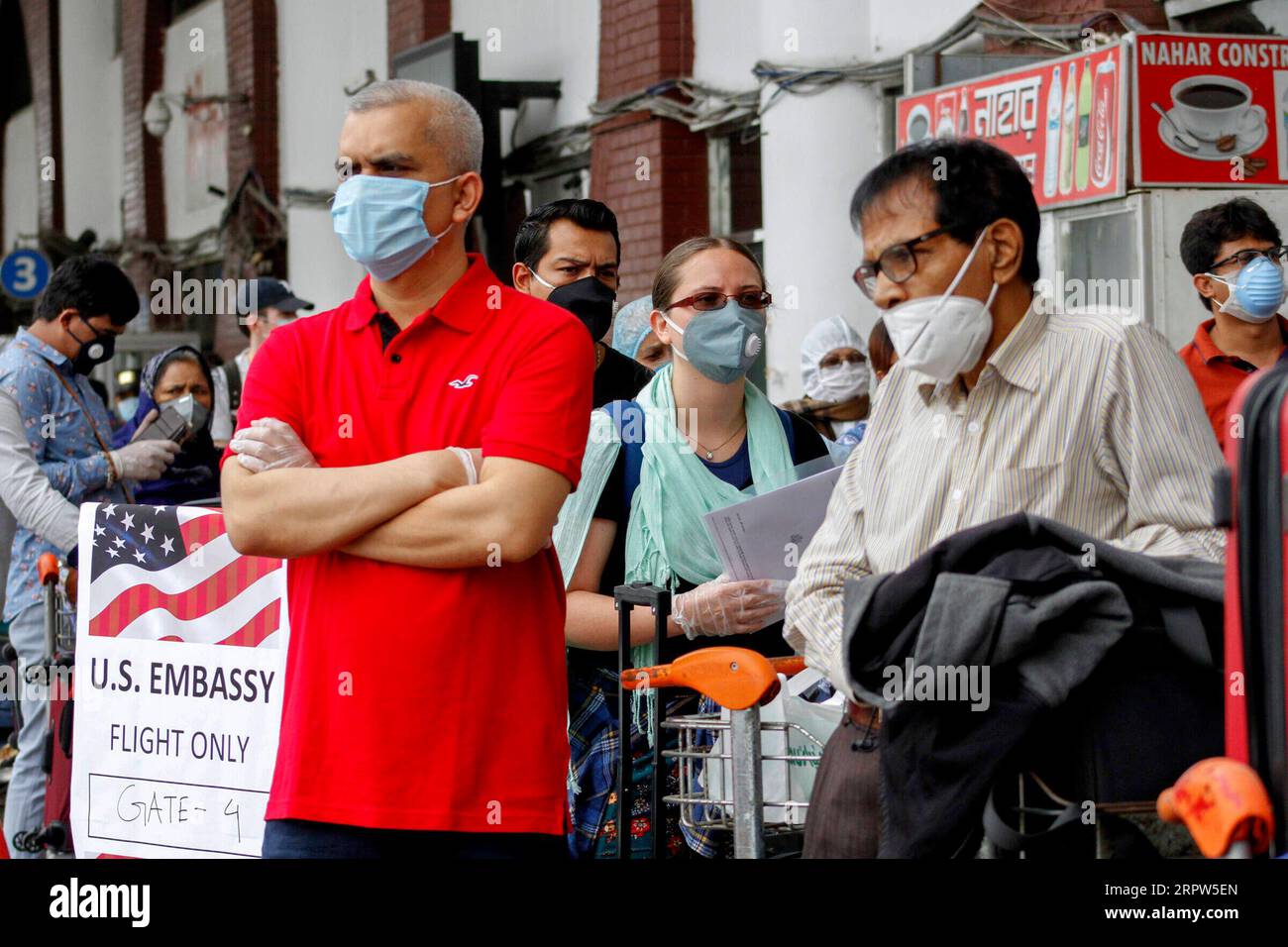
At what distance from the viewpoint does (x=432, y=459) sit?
3117 millimetres

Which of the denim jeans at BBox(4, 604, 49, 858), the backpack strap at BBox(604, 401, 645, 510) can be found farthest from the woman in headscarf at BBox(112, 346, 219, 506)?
the backpack strap at BBox(604, 401, 645, 510)

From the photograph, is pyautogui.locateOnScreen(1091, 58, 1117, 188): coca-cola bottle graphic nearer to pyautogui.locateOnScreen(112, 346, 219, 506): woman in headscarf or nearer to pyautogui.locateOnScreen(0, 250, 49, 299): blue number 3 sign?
pyautogui.locateOnScreen(112, 346, 219, 506): woman in headscarf

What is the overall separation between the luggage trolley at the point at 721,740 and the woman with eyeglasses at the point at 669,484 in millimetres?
265

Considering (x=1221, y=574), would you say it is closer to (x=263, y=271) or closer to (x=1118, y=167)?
(x=1118, y=167)

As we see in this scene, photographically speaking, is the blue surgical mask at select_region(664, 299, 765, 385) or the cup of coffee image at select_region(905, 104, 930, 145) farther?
the cup of coffee image at select_region(905, 104, 930, 145)

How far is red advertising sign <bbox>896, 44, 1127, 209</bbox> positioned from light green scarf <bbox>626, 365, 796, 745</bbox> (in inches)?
147

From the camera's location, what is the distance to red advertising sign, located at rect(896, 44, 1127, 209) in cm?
767

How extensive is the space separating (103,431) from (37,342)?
0.46m

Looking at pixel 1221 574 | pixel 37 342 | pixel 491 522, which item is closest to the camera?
pixel 1221 574

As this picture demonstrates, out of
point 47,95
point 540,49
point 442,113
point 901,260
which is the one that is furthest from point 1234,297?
point 47,95

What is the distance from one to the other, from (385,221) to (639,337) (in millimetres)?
3688

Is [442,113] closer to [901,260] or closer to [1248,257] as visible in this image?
[901,260]

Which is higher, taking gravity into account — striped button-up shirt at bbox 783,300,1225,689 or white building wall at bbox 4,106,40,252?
white building wall at bbox 4,106,40,252
